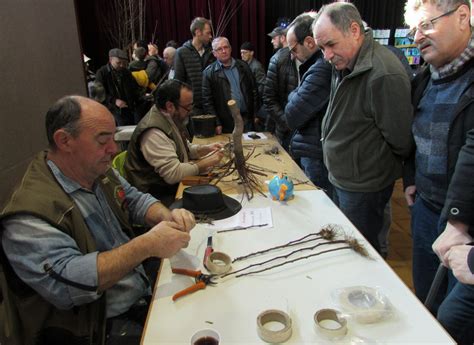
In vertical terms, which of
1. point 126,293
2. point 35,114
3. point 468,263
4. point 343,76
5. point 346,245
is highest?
point 343,76

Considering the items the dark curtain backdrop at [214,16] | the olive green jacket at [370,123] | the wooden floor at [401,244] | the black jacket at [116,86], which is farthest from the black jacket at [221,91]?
the dark curtain backdrop at [214,16]

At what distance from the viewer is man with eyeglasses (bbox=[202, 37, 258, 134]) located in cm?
374

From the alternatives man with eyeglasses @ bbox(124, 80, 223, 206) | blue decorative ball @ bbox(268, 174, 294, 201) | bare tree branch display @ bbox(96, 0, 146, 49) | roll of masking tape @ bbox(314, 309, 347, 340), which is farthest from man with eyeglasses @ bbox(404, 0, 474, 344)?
bare tree branch display @ bbox(96, 0, 146, 49)

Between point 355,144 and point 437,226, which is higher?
point 355,144

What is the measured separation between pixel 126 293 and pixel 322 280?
0.68m

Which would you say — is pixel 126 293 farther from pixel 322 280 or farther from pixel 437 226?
pixel 437 226

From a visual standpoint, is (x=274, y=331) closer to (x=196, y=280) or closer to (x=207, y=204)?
(x=196, y=280)

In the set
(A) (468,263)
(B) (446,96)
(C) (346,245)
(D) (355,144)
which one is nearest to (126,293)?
(C) (346,245)

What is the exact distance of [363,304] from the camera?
1059 millimetres

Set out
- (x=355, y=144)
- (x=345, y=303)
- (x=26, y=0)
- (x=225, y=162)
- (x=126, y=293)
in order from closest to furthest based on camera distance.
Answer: (x=345, y=303)
(x=126, y=293)
(x=355, y=144)
(x=26, y=0)
(x=225, y=162)

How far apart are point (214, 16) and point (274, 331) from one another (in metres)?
6.92

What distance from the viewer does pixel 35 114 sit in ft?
7.04

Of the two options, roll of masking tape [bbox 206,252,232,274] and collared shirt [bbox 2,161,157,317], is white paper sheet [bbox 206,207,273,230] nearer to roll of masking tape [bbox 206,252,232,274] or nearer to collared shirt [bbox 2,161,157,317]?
roll of masking tape [bbox 206,252,232,274]

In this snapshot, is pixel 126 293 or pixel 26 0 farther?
pixel 26 0
